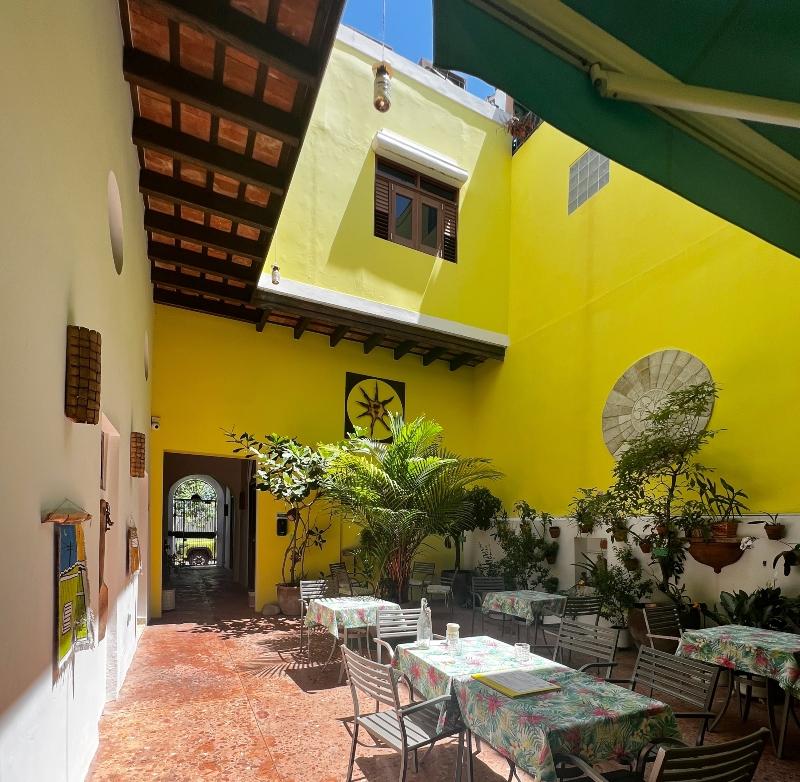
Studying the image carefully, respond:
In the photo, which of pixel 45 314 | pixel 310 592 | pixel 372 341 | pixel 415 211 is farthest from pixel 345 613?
pixel 415 211

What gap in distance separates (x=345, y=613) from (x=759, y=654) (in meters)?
3.55

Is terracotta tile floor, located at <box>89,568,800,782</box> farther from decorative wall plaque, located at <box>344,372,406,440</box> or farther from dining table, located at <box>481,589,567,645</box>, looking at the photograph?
decorative wall plaque, located at <box>344,372,406,440</box>

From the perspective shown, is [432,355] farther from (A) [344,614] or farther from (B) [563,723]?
(B) [563,723]

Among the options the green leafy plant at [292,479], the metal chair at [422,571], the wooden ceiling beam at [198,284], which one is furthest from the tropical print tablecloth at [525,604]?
the wooden ceiling beam at [198,284]

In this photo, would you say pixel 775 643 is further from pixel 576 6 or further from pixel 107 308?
pixel 107 308

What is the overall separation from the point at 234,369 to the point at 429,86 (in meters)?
6.55

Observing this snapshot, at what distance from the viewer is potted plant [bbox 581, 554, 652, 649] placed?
6590 millimetres

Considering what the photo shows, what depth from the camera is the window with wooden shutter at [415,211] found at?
403 inches

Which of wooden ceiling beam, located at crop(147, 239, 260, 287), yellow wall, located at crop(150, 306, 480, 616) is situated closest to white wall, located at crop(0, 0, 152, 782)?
wooden ceiling beam, located at crop(147, 239, 260, 287)

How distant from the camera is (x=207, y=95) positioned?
4.35 metres

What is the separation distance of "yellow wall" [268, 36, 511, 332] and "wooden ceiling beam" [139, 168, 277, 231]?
3.01 meters

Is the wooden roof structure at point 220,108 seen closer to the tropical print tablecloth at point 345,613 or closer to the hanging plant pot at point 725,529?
the tropical print tablecloth at point 345,613

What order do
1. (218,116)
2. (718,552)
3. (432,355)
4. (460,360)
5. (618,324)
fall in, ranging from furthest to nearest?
(460,360), (432,355), (618,324), (718,552), (218,116)

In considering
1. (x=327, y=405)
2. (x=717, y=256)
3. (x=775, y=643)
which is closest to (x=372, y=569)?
(x=327, y=405)
